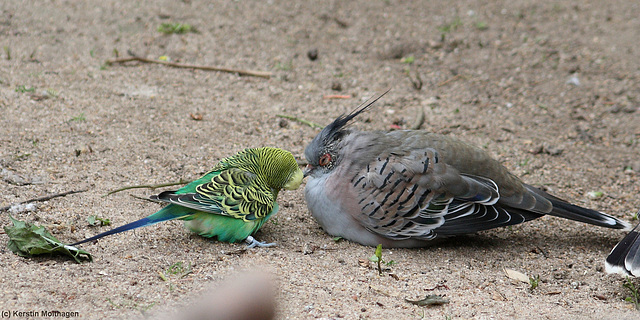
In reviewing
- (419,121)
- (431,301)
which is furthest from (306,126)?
(431,301)

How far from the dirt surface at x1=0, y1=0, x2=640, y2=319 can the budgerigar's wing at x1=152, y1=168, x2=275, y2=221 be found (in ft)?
0.90

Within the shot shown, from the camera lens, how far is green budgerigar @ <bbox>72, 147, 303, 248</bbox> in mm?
3906

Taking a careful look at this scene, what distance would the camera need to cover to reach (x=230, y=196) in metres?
4.05

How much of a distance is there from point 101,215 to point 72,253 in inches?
24.5

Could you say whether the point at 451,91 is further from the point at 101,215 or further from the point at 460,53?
the point at 101,215

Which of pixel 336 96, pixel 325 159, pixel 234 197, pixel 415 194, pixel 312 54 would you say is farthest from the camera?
pixel 312 54

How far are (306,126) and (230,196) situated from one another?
7.02ft

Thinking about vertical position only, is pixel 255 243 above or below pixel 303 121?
below

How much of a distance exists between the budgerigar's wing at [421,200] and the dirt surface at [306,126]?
0.68 feet

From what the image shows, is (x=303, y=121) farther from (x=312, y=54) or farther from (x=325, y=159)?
(x=312, y=54)

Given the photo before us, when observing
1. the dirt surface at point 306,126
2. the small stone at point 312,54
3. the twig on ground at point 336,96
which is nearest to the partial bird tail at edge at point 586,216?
the dirt surface at point 306,126

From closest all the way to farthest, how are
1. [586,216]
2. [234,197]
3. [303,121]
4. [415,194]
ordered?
Answer: [234,197] → [415,194] → [586,216] → [303,121]

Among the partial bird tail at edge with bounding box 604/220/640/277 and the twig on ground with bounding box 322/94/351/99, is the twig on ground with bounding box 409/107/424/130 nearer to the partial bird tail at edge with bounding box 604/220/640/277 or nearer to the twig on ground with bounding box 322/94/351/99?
the twig on ground with bounding box 322/94/351/99

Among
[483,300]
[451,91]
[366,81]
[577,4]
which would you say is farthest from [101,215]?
[577,4]
